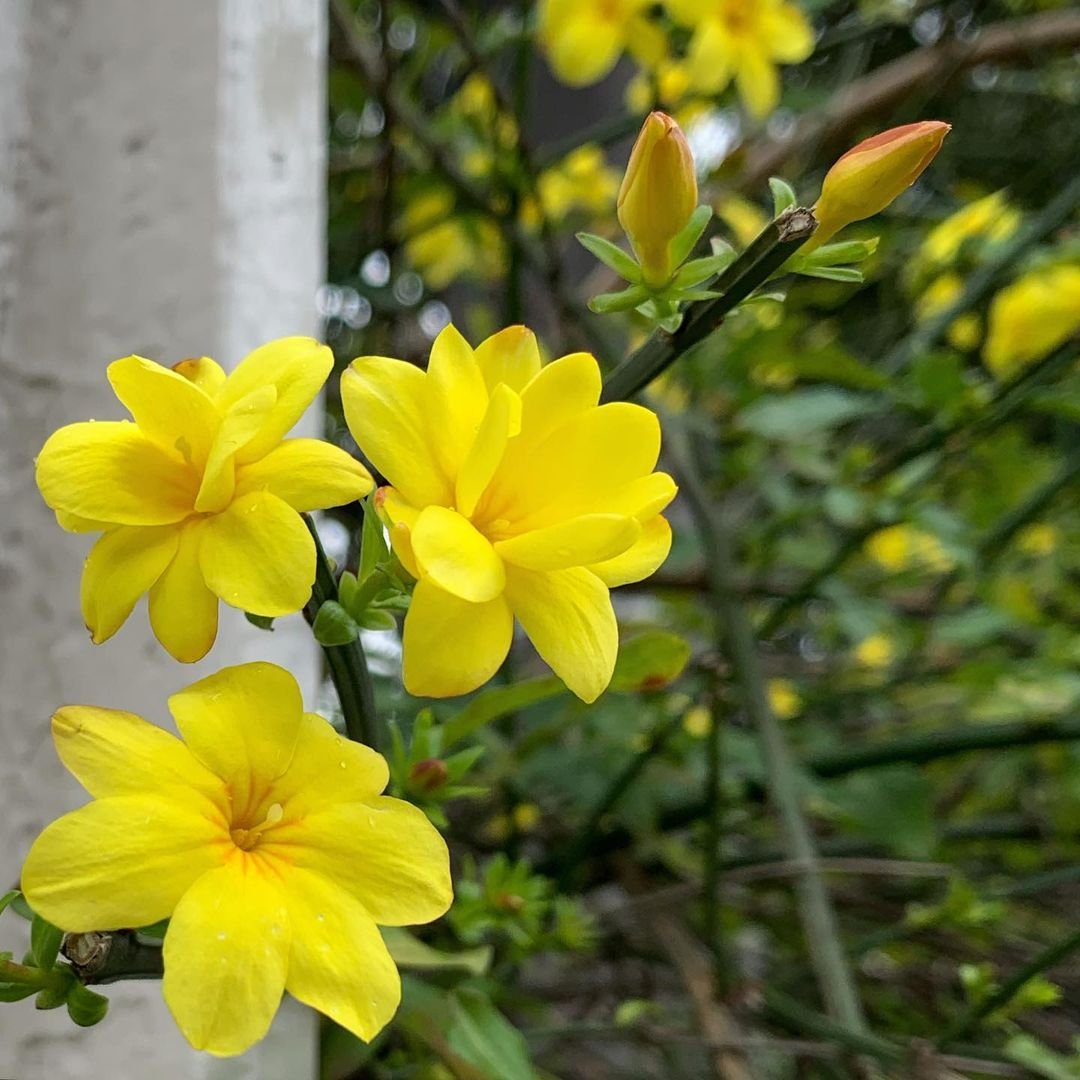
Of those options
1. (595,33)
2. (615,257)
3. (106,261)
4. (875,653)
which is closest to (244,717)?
(615,257)

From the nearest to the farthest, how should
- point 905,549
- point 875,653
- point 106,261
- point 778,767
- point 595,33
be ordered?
1. point 106,261
2. point 778,767
3. point 595,33
4. point 905,549
5. point 875,653

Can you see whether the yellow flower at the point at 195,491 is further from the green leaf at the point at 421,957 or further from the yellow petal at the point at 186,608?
the green leaf at the point at 421,957

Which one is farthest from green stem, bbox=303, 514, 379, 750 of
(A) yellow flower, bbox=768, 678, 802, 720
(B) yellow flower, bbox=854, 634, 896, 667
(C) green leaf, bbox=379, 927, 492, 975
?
(B) yellow flower, bbox=854, 634, 896, 667

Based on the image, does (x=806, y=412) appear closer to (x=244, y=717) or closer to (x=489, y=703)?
(x=489, y=703)

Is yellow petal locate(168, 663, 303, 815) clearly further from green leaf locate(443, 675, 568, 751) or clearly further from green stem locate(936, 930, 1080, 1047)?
green stem locate(936, 930, 1080, 1047)

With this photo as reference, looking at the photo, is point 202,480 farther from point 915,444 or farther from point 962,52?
point 962,52

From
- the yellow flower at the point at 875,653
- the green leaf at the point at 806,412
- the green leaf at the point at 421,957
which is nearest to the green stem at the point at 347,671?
the green leaf at the point at 421,957
